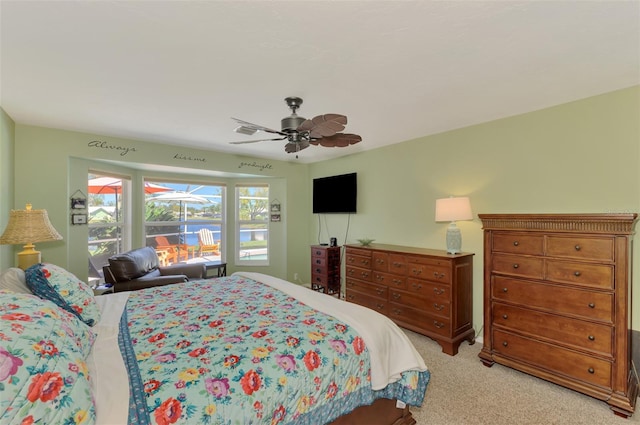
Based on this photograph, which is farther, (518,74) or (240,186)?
(240,186)

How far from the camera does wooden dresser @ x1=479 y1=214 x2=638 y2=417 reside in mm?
2062

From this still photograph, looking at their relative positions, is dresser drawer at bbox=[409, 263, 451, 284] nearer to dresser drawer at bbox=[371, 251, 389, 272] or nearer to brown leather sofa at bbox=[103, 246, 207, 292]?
dresser drawer at bbox=[371, 251, 389, 272]

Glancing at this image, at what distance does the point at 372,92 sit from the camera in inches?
94.9

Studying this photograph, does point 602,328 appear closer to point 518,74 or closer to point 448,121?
point 518,74

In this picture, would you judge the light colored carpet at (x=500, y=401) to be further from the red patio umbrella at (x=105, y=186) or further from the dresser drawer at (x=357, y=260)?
the red patio umbrella at (x=105, y=186)

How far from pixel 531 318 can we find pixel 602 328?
0.44 m

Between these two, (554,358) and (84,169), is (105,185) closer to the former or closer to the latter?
(84,169)

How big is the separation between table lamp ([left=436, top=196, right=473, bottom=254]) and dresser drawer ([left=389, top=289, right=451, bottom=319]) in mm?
582

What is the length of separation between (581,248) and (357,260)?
7.61 feet

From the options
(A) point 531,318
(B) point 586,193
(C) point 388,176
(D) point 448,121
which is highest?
(D) point 448,121

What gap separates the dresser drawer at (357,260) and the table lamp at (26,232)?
3.24m

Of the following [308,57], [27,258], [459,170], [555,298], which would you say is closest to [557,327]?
[555,298]

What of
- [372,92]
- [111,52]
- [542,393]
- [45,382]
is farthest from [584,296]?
[111,52]

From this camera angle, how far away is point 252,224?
555 centimetres
